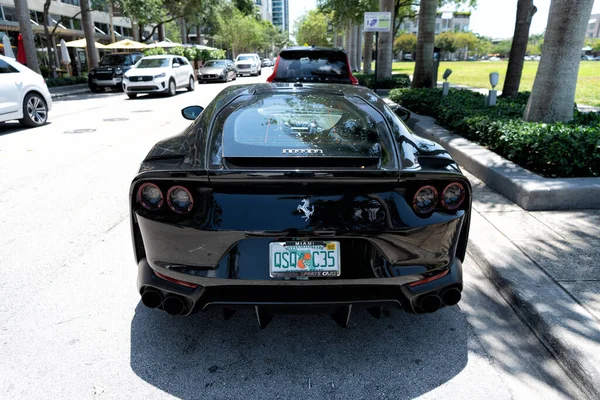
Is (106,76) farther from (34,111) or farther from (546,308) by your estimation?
(546,308)

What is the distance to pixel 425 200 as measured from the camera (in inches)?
104

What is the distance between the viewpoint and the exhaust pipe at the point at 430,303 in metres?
2.62

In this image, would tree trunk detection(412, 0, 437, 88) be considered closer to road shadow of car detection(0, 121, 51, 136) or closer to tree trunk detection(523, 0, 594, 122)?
tree trunk detection(523, 0, 594, 122)

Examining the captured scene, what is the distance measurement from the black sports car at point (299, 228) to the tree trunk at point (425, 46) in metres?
12.0

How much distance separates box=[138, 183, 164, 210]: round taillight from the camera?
263 cm

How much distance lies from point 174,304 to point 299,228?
2.79 feet

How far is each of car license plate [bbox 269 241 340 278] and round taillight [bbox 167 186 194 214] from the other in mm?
519

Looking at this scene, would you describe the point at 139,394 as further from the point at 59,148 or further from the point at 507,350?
the point at 59,148

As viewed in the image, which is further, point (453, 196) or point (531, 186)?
point (531, 186)

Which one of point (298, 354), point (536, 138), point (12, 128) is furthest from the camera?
point (12, 128)

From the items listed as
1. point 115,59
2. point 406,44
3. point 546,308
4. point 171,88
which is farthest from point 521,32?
point 406,44

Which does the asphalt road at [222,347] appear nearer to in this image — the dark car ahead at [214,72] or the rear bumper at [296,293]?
the rear bumper at [296,293]

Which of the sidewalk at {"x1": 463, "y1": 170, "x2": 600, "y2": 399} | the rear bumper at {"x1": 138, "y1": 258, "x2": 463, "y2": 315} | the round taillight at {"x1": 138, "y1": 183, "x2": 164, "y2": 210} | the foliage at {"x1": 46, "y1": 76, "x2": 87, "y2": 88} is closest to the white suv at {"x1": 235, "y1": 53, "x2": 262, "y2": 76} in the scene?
the foliage at {"x1": 46, "y1": 76, "x2": 87, "y2": 88}

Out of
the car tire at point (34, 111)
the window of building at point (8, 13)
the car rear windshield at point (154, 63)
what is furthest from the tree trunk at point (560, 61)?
the window of building at point (8, 13)
